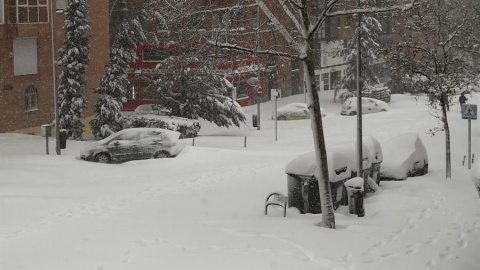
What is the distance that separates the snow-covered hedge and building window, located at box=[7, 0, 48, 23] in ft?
23.9

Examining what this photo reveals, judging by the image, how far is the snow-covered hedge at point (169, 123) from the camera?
125 feet

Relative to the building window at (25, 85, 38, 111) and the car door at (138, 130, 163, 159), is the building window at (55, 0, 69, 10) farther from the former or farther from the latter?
the car door at (138, 130, 163, 159)

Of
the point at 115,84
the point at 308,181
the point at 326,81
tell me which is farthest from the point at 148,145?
the point at 326,81

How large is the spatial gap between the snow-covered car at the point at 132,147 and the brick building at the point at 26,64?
36.6 ft

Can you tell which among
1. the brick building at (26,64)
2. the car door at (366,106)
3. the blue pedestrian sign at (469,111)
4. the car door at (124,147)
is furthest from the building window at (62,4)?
the blue pedestrian sign at (469,111)

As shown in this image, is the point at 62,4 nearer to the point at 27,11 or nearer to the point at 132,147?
the point at 27,11

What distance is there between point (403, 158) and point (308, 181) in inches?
259

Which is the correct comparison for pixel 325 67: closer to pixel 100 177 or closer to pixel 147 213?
pixel 100 177

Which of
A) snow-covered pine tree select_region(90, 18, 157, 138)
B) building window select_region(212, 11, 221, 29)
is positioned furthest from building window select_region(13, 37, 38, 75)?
building window select_region(212, 11, 221, 29)

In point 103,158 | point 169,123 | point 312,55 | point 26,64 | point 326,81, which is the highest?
point 26,64

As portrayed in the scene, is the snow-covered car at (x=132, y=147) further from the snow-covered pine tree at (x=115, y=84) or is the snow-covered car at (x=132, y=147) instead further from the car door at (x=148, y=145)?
the snow-covered pine tree at (x=115, y=84)

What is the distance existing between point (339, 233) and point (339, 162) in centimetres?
362

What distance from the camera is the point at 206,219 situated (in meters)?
16.4

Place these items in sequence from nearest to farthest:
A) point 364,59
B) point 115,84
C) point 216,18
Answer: point 216,18 → point 115,84 → point 364,59
